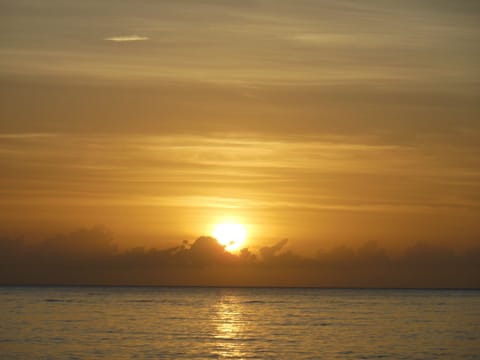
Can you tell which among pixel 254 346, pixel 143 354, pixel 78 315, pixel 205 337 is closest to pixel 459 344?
pixel 254 346

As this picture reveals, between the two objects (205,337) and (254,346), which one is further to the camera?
(205,337)

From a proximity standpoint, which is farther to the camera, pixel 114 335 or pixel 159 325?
pixel 159 325

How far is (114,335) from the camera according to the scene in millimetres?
74062

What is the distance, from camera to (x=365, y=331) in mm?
81500

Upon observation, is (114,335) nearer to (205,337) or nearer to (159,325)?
(205,337)

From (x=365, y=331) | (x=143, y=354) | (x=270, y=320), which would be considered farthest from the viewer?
(x=270, y=320)

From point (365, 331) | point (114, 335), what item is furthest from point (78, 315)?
point (365, 331)

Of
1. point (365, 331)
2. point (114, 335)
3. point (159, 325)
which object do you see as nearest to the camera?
point (114, 335)

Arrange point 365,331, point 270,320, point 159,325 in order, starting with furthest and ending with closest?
point 270,320
point 159,325
point 365,331

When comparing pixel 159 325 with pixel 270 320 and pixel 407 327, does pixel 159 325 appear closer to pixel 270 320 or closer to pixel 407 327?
pixel 270 320

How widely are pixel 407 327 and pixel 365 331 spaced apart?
9.22 meters

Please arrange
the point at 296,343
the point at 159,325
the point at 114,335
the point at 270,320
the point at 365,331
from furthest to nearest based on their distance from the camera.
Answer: the point at 270,320 < the point at 159,325 < the point at 365,331 < the point at 114,335 < the point at 296,343

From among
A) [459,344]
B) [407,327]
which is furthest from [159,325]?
[459,344]

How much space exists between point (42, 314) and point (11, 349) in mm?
45000
